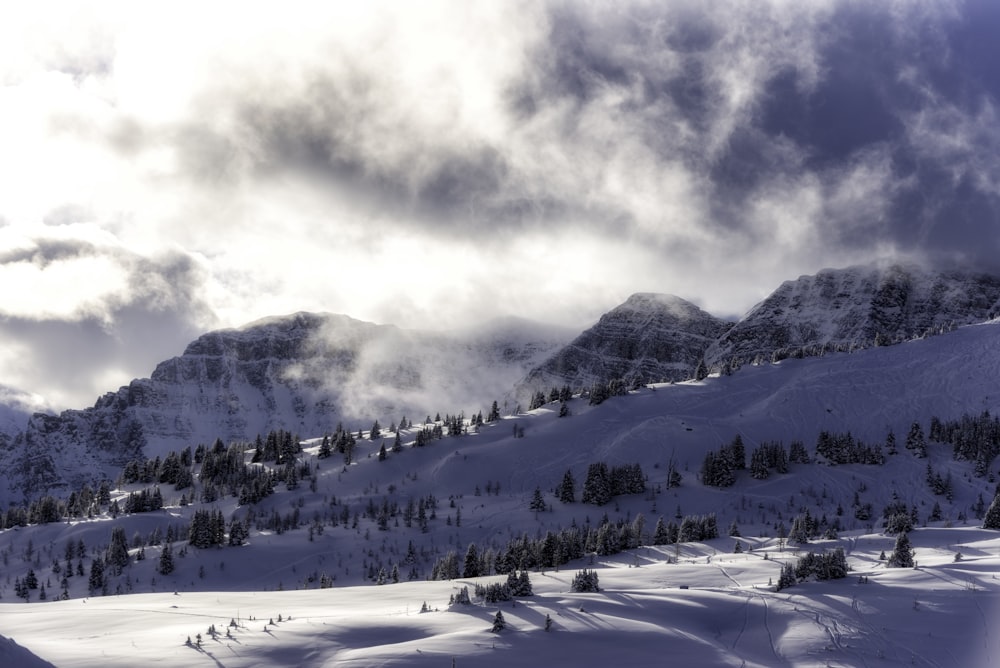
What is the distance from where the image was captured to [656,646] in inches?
1393

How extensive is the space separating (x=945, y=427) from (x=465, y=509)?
108392 mm

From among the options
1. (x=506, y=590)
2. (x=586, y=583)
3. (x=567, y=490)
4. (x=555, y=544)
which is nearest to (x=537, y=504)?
(x=567, y=490)

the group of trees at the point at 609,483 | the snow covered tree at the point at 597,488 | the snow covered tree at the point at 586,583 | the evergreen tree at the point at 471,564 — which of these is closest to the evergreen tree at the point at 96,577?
the evergreen tree at the point at 471,564

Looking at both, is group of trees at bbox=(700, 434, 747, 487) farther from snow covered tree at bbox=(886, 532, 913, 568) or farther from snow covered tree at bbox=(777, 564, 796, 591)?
snow covered tree at bbox=(777, 564, 796, 591)

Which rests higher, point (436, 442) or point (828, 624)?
point (436, 442)

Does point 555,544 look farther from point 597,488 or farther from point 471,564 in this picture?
point 597,488

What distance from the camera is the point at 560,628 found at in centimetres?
3741

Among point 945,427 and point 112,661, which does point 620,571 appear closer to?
point 112,661

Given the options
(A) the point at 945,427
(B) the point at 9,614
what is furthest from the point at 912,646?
(A) the point at 945,427

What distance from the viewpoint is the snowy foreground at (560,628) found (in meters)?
32.8

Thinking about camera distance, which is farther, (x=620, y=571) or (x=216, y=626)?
(x=620, y=571)

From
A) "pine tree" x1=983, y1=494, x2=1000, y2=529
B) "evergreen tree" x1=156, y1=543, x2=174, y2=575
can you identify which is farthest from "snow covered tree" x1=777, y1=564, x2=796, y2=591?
"evergreen tree" x1=156, y1=543, x2=174, y2=575

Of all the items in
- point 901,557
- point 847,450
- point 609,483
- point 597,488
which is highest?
point 847,450

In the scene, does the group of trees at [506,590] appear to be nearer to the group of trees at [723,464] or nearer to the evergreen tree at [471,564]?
the evergreen tree at [471,564]
